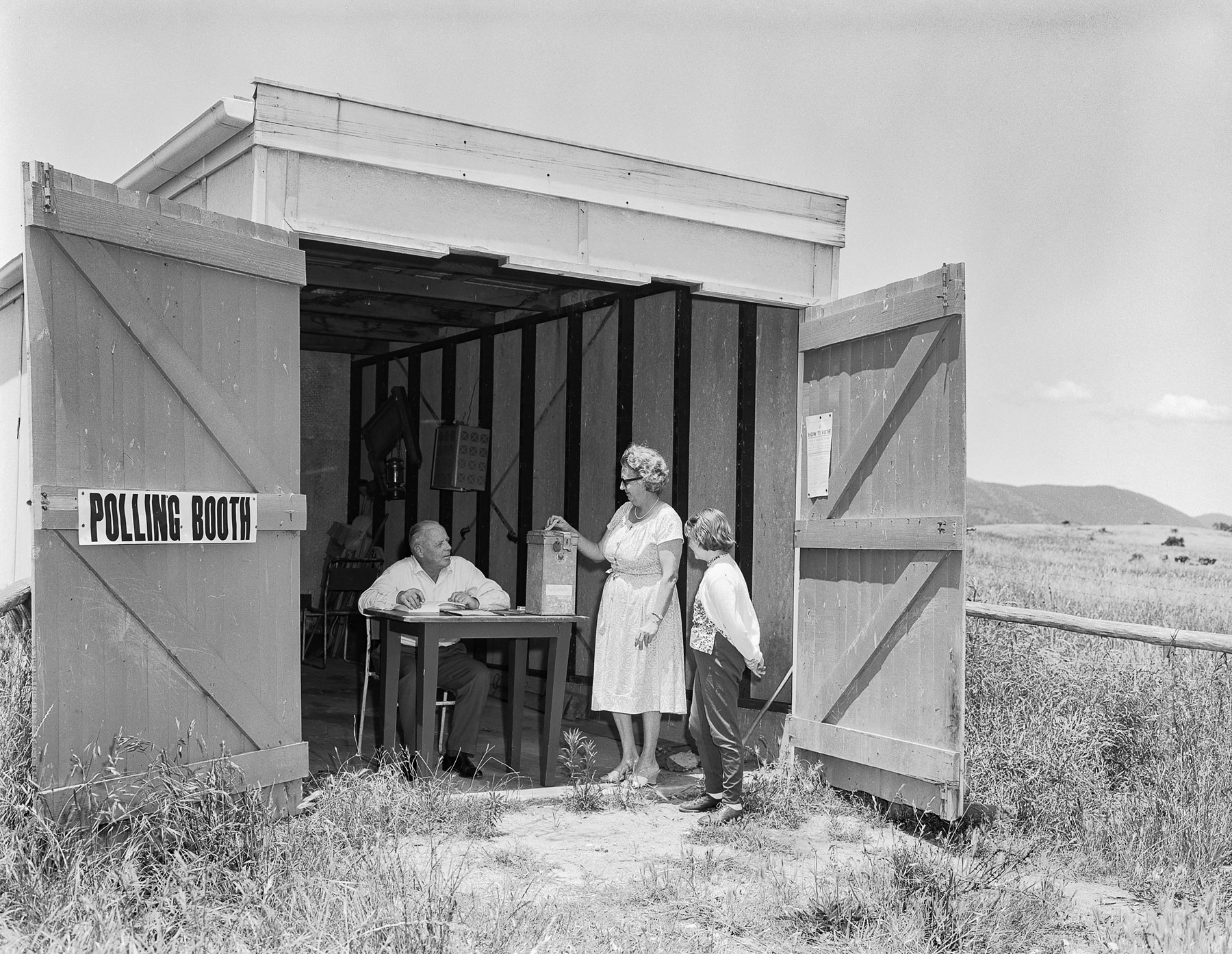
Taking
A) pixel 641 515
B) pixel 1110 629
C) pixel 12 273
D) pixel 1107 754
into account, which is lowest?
pixel 1107 754

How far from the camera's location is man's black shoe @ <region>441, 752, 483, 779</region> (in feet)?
21.7

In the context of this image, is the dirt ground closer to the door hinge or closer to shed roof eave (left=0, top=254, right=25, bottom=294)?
the door hinge

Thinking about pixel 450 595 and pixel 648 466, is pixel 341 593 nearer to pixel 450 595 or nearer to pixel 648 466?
pixel 450 595

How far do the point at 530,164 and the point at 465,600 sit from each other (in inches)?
89.4

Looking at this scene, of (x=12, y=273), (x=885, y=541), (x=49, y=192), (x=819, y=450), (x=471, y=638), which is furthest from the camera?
(x=12, y=273)

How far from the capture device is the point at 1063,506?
6562 cm

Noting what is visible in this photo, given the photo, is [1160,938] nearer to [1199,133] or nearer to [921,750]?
[921,750]

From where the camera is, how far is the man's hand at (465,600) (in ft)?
21.7

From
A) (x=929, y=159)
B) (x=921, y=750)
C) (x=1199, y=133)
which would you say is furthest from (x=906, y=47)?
(x=921, y=750)

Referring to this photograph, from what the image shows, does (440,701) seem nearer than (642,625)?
No

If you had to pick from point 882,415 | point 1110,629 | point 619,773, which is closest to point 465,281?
point 882,415

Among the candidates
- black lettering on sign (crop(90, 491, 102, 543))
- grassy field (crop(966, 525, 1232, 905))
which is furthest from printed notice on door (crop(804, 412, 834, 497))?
black lettering on sign (crop(90, 491, 102, 543))

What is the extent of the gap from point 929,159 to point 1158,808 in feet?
160

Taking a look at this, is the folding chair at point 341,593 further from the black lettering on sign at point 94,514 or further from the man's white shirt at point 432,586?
the black lettering on sign at point 94,514
